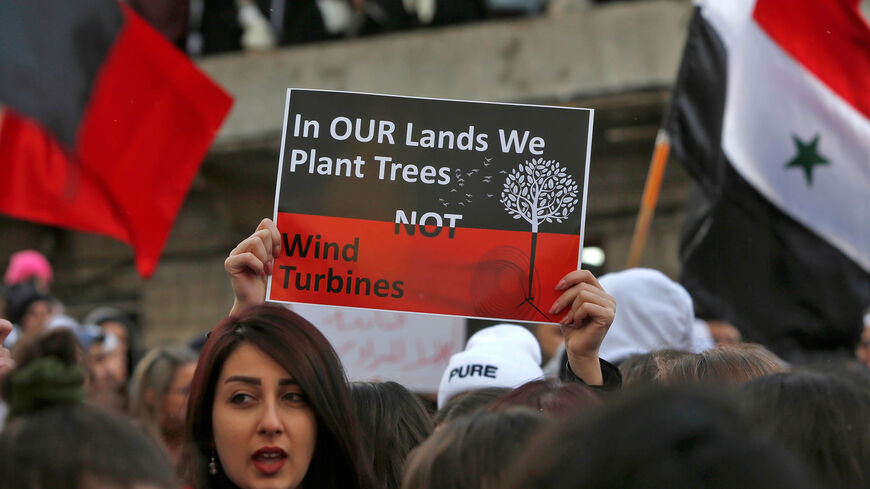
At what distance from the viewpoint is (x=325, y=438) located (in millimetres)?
2631

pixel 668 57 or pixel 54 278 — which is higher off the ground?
pixel 668 57

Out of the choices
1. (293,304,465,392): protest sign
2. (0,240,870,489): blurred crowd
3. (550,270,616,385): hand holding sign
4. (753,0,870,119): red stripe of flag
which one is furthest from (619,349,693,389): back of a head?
(753,0,870,119): red stripe of flag

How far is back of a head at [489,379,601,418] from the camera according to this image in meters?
2.39

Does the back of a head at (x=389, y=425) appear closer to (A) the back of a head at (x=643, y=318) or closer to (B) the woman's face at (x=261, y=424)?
(B) the woman's face at (x=261, y=424)

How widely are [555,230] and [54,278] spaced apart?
37.8 feet

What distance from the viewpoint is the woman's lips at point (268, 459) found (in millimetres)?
2537

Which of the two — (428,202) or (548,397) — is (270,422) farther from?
(428,202)

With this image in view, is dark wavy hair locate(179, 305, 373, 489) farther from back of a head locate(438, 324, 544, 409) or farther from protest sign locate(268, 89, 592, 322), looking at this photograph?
back of a head locate(438, 324, 544, 409)

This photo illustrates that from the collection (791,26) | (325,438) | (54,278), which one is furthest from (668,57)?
(325,438)

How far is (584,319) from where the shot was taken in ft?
9.10

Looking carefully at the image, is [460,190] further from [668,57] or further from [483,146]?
[668,57]

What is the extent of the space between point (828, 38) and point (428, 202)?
10.8 feet

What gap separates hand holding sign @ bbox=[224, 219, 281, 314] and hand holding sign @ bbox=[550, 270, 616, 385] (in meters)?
0.64

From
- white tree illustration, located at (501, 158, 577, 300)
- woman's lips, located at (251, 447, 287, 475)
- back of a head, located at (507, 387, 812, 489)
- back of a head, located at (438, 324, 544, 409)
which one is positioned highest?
white tree illustration, located at (501, 158, 577, 300)
